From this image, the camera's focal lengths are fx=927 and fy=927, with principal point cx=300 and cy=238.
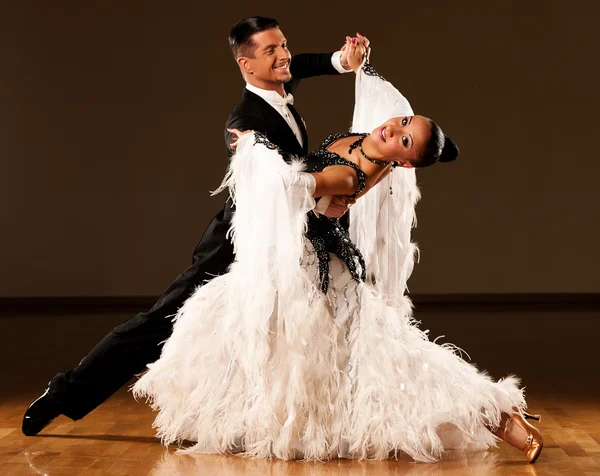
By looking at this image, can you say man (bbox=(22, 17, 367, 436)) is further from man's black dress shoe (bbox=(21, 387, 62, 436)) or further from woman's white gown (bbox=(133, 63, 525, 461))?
woman's white gown (bbox=(133, 63, 525, 461))

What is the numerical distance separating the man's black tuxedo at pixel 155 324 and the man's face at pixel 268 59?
0.08 meters

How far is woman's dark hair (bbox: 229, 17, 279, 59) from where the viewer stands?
10.2ft

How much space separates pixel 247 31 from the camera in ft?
10.2

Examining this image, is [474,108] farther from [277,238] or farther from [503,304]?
[277,238]

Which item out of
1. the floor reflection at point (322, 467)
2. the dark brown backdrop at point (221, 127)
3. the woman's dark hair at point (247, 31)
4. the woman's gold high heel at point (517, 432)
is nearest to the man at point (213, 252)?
the woman's dark hair at point (247, 31)

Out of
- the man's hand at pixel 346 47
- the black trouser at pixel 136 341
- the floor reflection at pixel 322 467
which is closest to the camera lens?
the floor reflection at pixel 322 467

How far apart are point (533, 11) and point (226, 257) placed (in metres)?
5.41

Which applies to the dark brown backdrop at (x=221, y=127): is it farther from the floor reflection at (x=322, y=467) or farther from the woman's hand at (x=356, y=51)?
the floor reflection at (x=322, y=467)

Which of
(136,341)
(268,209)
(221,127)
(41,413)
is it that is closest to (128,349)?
(136,341)

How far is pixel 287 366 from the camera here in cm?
291

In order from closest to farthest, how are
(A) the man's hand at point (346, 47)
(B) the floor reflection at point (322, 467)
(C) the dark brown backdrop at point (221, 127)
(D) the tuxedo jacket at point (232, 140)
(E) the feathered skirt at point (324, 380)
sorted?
(B) the floor reflection at point (322, 467) → (E) the feathered skirt at point (324, 380) → (D) the tuxedo jacket at point (232, 140) → (A) the man's hand at point (346, 47) → (C) the dark brown backdrop at point (221, 127)

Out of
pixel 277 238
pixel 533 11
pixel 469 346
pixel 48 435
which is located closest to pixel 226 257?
pixel 277 238

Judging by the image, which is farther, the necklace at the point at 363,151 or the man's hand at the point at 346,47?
the man's hand at the point at 346,47

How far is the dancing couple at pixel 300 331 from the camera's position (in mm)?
2887
